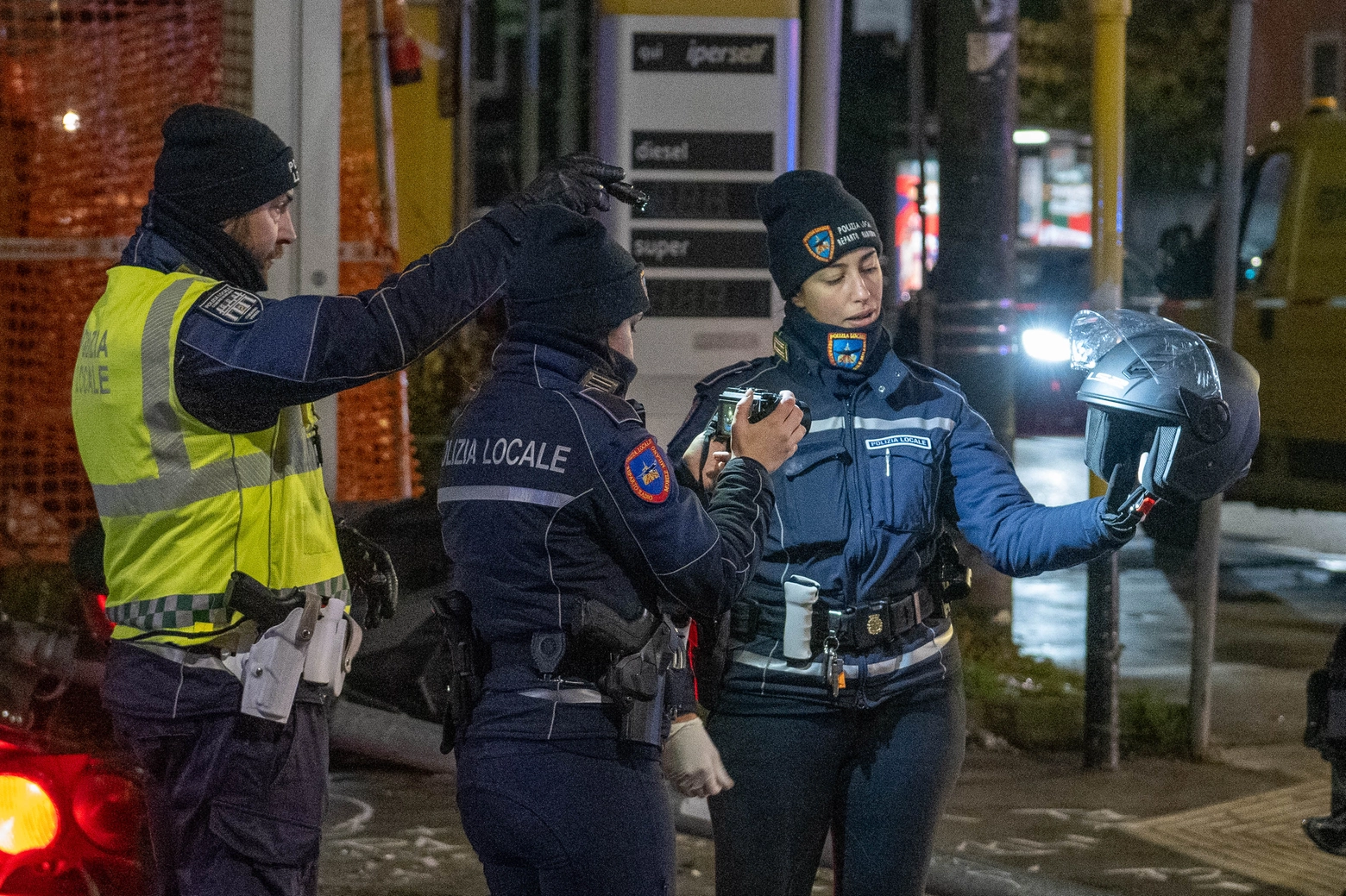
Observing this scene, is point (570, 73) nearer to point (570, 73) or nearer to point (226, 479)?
point (570, 73)

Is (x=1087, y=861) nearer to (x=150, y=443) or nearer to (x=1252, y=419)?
(x=1252, y=419)

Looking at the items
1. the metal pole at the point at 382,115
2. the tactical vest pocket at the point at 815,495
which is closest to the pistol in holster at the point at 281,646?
the tactical vest pocket at the point at 815,495

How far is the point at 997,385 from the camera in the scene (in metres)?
7.49

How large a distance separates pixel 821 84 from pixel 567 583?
13.2ft

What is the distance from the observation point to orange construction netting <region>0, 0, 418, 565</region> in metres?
7.29

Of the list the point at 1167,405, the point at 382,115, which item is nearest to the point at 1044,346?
the point at 1167,405

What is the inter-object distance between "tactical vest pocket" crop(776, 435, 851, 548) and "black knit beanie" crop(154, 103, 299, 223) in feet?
3.82

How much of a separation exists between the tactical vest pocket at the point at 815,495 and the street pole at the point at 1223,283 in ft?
11.6

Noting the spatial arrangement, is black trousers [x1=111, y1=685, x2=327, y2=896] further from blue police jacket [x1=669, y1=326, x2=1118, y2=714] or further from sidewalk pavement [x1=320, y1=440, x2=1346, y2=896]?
sidewalk pavement [x1=320, y1=440, x2=1346, y2=896]

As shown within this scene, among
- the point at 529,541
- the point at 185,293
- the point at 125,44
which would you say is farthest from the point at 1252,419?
the point at 125,44

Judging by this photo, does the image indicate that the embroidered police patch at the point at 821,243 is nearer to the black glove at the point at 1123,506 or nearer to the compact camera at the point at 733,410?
→ the compact camera at the point at 733,410

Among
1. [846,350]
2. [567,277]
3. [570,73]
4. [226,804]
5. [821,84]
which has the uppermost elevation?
[570,73]

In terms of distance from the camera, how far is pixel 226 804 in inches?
121

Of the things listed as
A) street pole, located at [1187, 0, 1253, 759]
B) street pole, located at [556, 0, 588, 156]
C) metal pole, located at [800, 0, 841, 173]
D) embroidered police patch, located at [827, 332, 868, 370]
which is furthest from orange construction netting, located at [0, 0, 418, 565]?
street pole, located at [556, 0, 588, 156]
